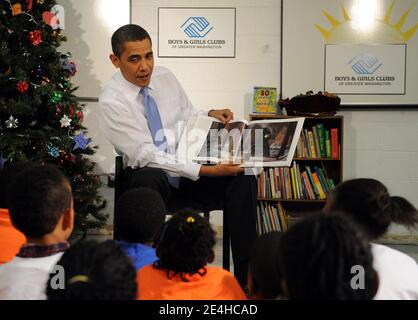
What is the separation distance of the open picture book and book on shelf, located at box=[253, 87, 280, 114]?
58.4 inches

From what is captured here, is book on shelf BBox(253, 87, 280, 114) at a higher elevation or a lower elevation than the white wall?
higher

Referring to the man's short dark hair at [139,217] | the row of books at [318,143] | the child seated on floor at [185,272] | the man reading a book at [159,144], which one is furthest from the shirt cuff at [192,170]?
the row of books at [318,143]

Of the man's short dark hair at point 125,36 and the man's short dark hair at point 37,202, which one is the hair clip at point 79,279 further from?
the man's short dark hair at point 125,36

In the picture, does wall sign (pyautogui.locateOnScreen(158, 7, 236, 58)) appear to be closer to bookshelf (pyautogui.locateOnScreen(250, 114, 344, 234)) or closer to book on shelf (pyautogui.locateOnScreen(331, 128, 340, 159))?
bookshelf (pyautogui.locateOnScreen(250, 114, 344, 234))

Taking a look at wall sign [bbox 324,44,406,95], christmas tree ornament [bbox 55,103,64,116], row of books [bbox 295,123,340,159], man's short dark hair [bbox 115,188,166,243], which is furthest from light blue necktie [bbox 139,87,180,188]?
wall sign [bbox 324,44,406,95]

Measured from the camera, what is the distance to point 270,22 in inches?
155

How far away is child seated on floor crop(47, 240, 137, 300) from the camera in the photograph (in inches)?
35.9

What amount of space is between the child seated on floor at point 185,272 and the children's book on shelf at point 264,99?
252 cm

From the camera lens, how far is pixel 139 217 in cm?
156

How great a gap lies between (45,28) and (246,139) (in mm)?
1931

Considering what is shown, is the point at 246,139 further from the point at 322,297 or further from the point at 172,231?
the point at 322,297

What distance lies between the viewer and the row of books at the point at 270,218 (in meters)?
3.70
